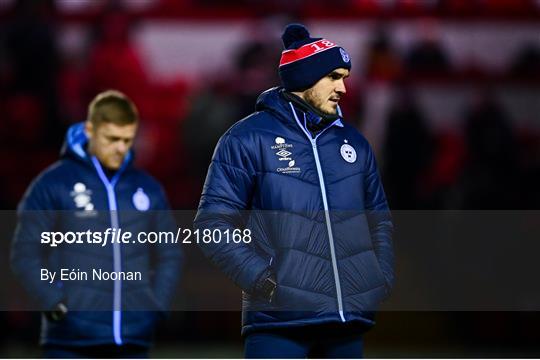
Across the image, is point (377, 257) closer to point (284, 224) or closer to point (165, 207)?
point (284, 224)

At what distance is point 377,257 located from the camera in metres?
4.70

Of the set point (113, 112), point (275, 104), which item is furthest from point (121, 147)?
point (275, 104)

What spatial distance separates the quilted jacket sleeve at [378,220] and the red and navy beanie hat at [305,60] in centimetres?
39

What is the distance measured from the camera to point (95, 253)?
5684mm

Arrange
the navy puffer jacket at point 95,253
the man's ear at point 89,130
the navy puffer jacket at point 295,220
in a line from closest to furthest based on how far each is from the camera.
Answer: the navy puffer jacket at point 295,220 < the navy puffer jacket at point 95,253 < the man's ear at point 89,130

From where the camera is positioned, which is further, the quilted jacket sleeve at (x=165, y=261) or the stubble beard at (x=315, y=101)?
the quilted jacket sleeve at (x=165, y=261)

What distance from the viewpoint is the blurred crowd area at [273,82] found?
10.5m

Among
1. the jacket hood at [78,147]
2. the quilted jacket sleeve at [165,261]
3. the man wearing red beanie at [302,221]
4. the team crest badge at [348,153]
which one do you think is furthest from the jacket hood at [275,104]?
the jacket hood at [78,147]

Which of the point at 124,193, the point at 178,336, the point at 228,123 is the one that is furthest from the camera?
the point at 228,123

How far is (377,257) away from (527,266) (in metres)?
5.43

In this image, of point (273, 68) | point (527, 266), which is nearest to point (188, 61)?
point (273, 68)

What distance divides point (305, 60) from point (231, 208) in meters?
0.69

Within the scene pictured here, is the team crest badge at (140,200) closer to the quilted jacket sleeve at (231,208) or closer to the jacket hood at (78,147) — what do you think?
the jacket hood at (78,147)

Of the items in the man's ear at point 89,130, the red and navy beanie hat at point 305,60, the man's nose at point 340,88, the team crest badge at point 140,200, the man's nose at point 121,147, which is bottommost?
the team crest badge at point 140,200
